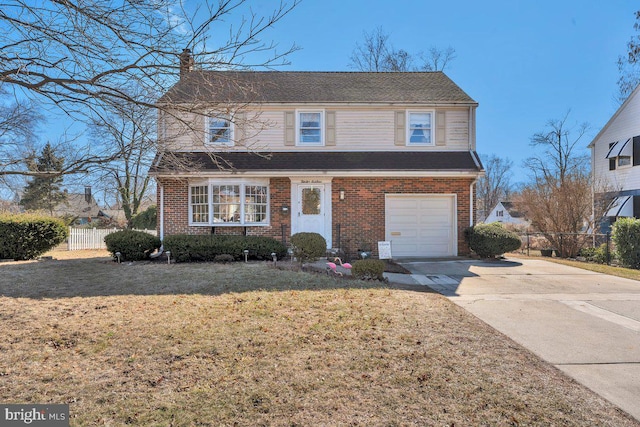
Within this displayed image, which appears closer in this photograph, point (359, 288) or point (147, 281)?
point (359, 288)

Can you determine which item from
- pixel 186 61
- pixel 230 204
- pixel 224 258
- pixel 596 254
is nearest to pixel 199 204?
pixel 230 204

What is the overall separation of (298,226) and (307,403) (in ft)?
30.5

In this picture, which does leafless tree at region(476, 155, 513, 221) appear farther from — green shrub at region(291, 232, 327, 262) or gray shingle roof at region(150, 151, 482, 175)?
green shrub at region(291, 232, 327, 262)

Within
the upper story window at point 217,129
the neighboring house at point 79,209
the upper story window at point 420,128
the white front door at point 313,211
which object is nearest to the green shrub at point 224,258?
the white front door at point 313,211

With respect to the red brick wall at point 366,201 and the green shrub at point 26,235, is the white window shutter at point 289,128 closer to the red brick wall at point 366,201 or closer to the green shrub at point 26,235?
the red brick wall at point 366,201

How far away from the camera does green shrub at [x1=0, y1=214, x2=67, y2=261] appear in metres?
10.7

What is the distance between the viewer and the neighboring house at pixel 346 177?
38.8ft

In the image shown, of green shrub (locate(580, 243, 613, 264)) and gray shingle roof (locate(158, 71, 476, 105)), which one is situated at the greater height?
gray shingle roof (locate(158, 71, 476, 105))

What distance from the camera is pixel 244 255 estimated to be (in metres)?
10.5

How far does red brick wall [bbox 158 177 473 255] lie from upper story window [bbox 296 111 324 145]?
6.04 ft

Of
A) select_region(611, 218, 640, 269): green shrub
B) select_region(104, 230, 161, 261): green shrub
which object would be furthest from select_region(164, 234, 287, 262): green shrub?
select_region(611, 218, 640, 269): green shrub

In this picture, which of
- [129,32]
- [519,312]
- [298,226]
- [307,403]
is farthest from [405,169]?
[307,403]

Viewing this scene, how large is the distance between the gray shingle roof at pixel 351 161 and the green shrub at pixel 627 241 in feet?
16.1

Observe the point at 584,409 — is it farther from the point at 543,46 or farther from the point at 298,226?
the point at 543,46
